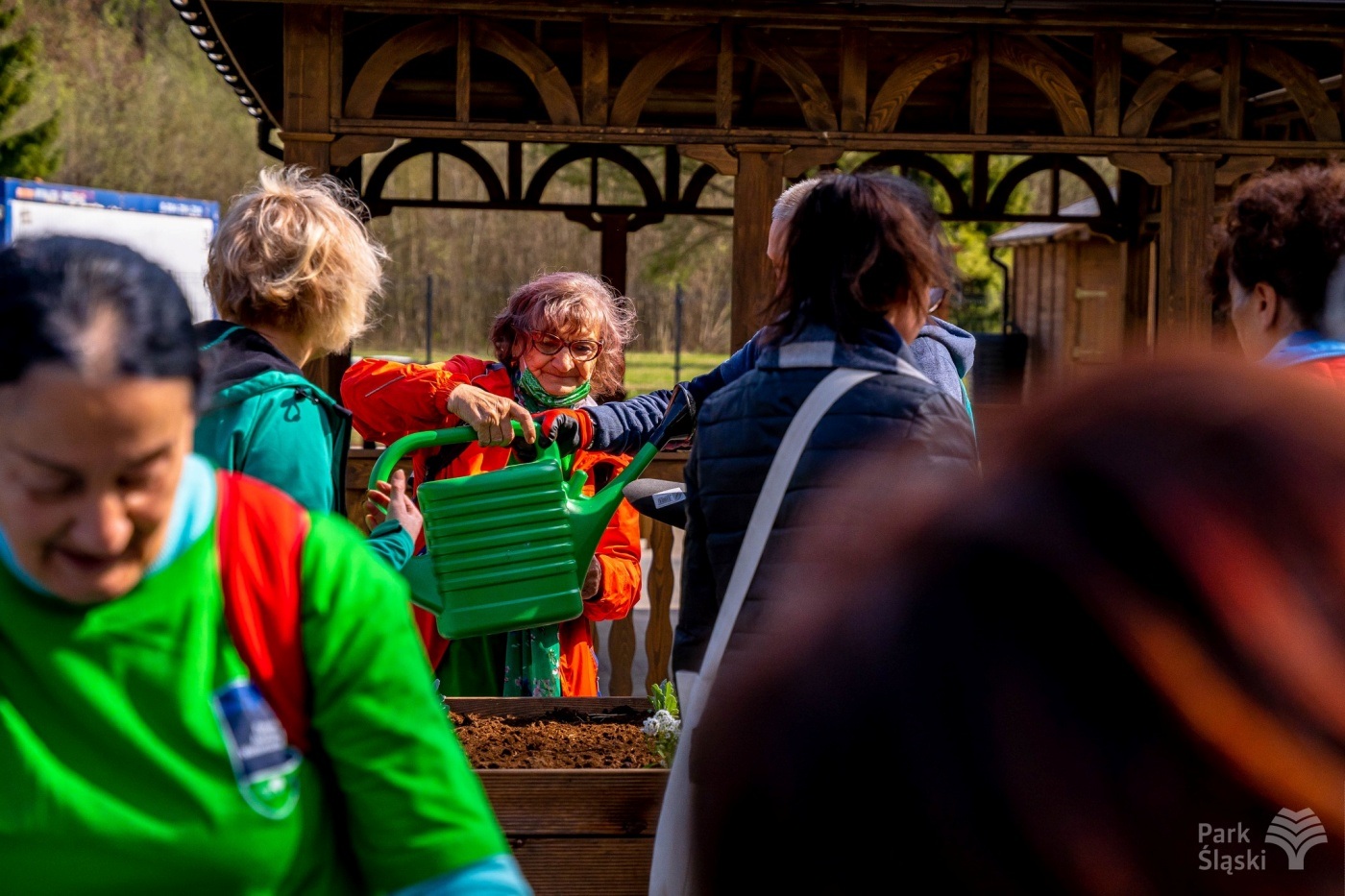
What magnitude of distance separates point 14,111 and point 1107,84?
2259 cm

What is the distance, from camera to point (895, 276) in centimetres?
221

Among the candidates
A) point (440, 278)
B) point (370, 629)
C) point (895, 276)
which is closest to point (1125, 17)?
point (895, 276)

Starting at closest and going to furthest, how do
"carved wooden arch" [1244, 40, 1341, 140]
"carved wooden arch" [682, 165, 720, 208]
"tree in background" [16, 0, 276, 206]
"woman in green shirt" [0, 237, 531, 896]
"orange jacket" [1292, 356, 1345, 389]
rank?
"woman in green shirt" [0, 237, 531, 896]
"orange jacket" [1292, 356, 1345, 389]
"carved wooden arch" [1244, 40, 1341, 140]
"carved wooden arch" [682, 165, 720, 208]
"tree in background" [16, 0, 276, 206]

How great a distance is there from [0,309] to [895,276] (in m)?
1.40

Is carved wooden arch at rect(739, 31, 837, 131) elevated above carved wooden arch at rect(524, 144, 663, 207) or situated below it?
below

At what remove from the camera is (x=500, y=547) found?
296 cm

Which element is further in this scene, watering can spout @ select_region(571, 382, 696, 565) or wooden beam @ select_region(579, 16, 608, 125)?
wooden beam @ select_region(579, 16, 608, 125)

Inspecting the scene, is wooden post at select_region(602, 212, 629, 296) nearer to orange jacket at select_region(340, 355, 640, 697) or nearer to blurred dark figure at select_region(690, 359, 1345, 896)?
orange jacket at select_region(340, 355, 640, 697)

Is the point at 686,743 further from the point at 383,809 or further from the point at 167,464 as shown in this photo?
the point at 167,464

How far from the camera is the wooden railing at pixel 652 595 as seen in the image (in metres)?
5.65

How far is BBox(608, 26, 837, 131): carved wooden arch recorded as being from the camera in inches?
248

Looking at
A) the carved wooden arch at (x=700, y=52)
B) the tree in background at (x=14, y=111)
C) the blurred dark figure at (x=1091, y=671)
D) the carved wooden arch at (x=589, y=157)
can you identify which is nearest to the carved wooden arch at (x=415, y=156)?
the carved wooden arch at (x=589, y=157)

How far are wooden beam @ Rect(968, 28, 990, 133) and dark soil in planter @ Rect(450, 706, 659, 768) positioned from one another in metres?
3.91

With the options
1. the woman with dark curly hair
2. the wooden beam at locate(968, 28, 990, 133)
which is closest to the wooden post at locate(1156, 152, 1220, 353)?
the wooden beam at locate(968, 28, 990, 133)
